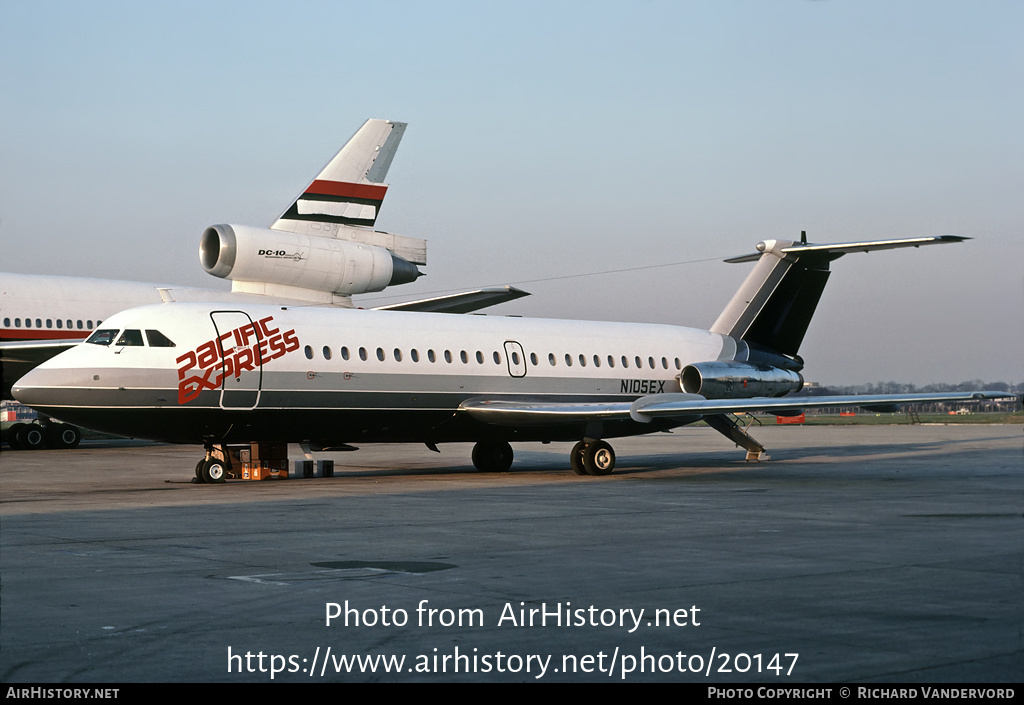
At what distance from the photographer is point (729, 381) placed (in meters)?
26.5

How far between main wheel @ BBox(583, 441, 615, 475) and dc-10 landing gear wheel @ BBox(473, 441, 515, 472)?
2387 millimetres

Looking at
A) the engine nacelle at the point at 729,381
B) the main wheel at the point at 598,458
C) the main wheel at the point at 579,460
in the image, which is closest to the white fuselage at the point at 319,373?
the main wheel at the point at 579,460

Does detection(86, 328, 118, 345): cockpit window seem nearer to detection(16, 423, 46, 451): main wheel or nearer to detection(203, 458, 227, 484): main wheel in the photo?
detection(203, 458, 227, 484): main wheel

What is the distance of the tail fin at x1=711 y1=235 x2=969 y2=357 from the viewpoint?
92.6 feet

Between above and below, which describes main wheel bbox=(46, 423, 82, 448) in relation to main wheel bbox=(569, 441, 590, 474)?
below

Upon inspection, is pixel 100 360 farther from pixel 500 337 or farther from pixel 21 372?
pixel 21 372

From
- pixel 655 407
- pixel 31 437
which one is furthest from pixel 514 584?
pixel 31 437

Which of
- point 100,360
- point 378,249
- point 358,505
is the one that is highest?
point 378,249

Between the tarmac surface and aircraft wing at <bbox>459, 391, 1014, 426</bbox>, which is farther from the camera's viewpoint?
aircraft wing at <bbox>459, 391, 1014, 426</bbox>

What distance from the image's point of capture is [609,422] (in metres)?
24.5

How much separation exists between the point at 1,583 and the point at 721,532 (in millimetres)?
7432

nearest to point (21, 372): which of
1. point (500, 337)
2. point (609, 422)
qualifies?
point (500, 337)

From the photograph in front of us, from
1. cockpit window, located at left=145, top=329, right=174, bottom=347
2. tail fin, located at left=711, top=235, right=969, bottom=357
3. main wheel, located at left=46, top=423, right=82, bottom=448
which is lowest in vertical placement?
main wheel, located at left=46, top=423, right=82, bottom=448

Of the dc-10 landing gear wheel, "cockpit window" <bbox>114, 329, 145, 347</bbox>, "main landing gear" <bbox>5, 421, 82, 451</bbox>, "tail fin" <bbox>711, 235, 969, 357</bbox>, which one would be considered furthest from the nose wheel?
"main landing gear" <bbox>5, 421, 82, 451</bbox>
